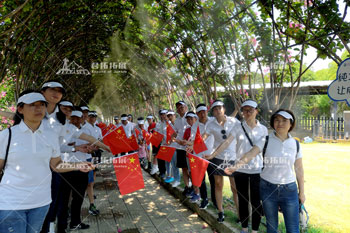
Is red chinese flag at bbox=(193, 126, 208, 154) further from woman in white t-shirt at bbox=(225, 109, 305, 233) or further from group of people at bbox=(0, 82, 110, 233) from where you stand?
group of people at bbox=(0, 82, 110, 233)

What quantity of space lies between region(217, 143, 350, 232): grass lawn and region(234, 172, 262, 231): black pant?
0.75 m

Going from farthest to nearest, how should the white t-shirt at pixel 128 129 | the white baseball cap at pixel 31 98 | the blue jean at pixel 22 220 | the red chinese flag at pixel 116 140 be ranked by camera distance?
the white t-shirt at pixel 128 129 < the red chinese flag at pixel 116 140 < the white baseball cap at pixel 31 98 < the blue jean at pixel 22 220

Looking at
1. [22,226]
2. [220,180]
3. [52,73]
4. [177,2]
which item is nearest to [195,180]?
[220,180]

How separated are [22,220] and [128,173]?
77.7 inches

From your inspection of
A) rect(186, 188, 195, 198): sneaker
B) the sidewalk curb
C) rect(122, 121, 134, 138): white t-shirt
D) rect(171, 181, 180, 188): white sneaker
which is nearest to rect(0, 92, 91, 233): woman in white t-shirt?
the sidewalk curb

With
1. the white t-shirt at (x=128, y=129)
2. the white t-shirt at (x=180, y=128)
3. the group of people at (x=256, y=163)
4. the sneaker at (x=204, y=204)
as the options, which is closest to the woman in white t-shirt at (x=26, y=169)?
the group of people at (x=256, y=163)

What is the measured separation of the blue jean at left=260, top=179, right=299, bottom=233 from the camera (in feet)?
9.61

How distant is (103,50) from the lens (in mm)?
14086

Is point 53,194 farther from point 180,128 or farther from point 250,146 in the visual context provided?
point 180,128

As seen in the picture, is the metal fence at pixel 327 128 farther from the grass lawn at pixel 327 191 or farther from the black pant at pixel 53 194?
the black pant at pixel 53 194

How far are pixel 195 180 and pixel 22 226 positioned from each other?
2.59m

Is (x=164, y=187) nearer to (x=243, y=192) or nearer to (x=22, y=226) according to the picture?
(x=243, y=192)

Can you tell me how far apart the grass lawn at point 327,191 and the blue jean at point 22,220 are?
326 centimetres

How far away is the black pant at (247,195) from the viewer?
364cm
